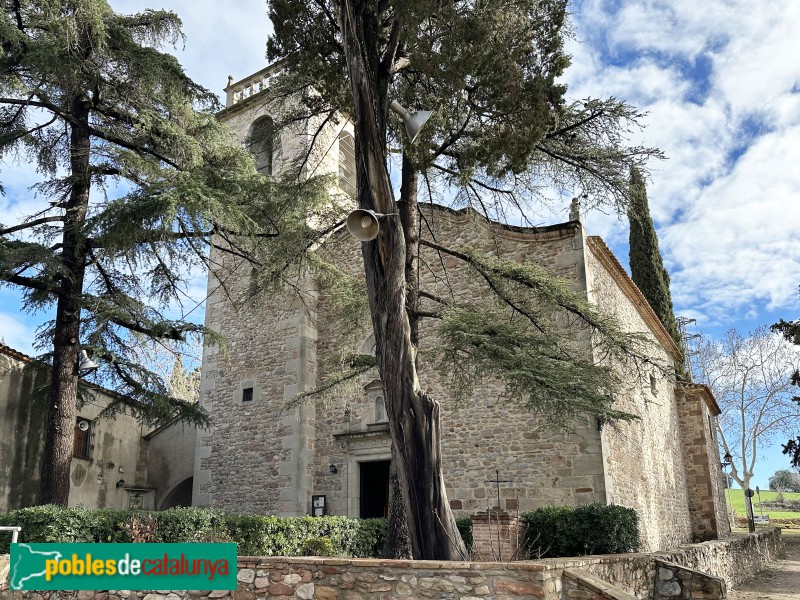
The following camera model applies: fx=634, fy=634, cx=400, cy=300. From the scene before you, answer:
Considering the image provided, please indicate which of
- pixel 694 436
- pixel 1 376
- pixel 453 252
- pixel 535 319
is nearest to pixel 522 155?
pixel 453 252

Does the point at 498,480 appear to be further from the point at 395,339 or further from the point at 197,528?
the point at 395,339

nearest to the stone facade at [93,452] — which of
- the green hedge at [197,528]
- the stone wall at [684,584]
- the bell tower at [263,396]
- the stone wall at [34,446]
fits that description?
the stone wall at [34,446]

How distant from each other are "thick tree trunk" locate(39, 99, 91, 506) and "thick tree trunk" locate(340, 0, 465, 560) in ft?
18.2

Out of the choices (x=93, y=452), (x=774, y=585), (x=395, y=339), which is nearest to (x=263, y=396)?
(x=93, y=452)

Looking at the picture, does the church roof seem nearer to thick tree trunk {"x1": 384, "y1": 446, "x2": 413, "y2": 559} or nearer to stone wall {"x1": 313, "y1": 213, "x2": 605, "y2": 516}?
stone wall {"x1": 313, "y1": 213, "x2": 605, "y2": 516}

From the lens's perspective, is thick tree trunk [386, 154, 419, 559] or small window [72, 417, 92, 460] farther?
small window [72, 417, 92, 460]

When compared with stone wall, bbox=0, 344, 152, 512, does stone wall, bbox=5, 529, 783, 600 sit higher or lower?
lower

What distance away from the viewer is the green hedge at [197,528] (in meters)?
8.27

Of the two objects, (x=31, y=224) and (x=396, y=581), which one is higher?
(x=31, y=224)

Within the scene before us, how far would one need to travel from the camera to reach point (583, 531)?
8.95 metres

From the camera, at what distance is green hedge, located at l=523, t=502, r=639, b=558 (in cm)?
871

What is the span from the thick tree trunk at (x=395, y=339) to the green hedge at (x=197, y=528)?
328cm

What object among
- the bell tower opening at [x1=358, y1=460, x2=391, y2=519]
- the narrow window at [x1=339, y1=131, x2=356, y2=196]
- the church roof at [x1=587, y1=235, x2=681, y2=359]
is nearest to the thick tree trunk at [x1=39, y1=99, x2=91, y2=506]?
the bell tower opening at [x1=358, y1=460, x2=391, y2=519]

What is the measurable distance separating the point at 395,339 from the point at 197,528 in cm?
445
